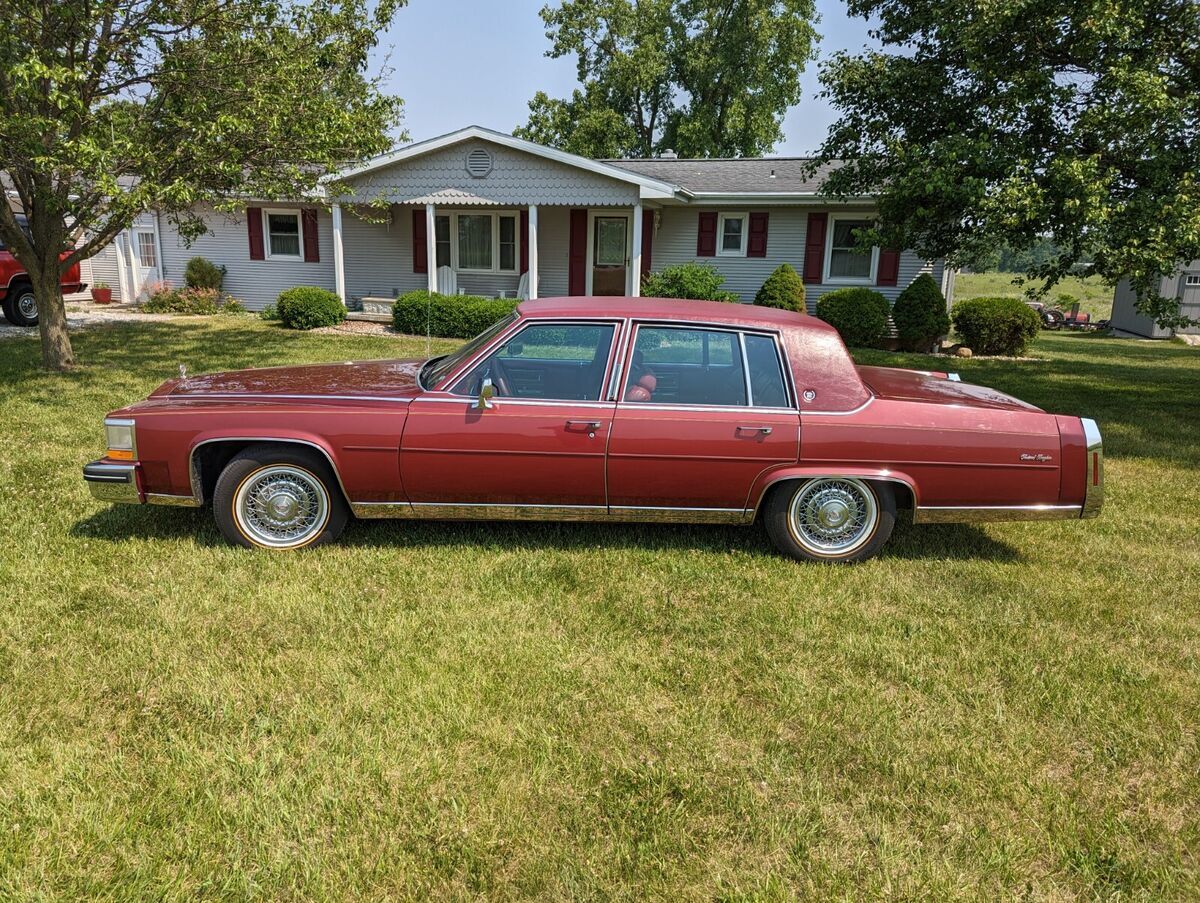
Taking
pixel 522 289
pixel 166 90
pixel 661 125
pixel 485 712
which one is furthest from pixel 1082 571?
pixel 661 125

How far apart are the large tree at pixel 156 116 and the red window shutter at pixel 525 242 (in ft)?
27.9

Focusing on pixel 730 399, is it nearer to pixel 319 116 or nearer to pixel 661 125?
pixel 319 116

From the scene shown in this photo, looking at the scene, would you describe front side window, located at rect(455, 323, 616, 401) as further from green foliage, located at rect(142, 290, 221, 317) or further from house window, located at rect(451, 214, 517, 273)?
green foliage, located at rect(142, 290, 221, 317)

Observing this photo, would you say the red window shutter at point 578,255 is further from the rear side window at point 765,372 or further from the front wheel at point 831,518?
the front wheel at point 831,518

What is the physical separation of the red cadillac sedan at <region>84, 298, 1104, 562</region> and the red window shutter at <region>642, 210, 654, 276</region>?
49.8 feet

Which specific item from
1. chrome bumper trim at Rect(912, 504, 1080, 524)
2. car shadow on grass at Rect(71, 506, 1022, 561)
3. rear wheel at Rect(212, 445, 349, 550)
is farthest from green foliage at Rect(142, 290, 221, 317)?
chrome bumper trim at Rect(912, 504, 1080, 524)

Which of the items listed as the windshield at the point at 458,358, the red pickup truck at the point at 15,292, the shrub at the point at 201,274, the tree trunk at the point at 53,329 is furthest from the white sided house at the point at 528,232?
the windshield at the point at 458,358

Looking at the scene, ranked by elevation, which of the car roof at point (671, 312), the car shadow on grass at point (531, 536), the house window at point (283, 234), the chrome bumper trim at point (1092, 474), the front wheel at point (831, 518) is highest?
the house window at point (283, 234)

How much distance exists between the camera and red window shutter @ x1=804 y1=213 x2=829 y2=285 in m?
18.8

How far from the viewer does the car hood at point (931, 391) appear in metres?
4.79

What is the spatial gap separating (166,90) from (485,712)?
990 cm

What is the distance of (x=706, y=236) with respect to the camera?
19531mm

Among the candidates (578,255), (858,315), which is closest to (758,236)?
(858,315)

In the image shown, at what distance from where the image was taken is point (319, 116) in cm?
1029
